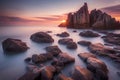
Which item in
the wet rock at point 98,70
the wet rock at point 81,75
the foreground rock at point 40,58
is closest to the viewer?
the wet rock at point 81,75

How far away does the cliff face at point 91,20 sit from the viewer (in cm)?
5353

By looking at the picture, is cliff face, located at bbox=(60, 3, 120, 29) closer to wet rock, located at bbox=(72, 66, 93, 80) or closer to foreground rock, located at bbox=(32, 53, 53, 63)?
foreground rock, located at bbox=(32, 53, 53, 63)

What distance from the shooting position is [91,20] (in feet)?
210

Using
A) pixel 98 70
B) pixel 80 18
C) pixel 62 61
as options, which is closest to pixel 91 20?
pixel 80 18

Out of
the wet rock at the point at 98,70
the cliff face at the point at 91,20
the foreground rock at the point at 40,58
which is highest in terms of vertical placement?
the cliff face at the point at 91,20

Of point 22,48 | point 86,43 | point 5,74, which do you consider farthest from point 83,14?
point 5,74

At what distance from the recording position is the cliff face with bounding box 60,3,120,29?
176 ft

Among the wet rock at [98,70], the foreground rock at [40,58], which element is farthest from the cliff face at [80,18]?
the wet rock at [98,70]

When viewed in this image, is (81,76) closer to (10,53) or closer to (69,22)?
(10,53)

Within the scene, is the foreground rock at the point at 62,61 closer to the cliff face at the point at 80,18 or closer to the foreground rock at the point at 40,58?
the foreground rock at the point at 40,58

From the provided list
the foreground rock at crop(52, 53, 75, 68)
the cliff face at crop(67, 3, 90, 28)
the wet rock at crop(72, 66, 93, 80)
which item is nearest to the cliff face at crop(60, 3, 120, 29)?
the cliff face at crop(67, 3, 90, 28)

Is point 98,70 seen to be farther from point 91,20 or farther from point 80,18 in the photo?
point 91,20

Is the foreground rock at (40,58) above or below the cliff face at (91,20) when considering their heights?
below

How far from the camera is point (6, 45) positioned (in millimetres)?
14547
